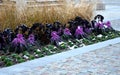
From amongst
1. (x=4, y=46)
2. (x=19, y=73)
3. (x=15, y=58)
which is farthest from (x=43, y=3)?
(x=19, y=73)

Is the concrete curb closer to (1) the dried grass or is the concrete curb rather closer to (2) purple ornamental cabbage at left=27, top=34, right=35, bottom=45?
(2) purple ornamental cabbage at left=27, top=34, right=35, bottom=45

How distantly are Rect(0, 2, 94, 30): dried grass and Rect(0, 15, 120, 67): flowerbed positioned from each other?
0.89 feet

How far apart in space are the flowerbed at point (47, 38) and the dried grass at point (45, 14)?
10.7 inches

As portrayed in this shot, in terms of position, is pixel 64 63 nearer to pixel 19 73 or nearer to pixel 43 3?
pixel 19 73

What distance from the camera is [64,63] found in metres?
6.21

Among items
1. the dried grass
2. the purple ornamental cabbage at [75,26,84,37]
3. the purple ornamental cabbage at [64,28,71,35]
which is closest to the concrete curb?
the purple ornamental cabbage at [75,26,84,37]

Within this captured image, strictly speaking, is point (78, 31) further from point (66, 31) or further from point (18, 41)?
point (18, 41)

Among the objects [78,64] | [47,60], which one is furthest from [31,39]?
[78,64]

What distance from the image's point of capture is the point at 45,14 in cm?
839

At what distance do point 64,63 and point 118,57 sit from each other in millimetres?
1233

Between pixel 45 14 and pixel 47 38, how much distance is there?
767mm

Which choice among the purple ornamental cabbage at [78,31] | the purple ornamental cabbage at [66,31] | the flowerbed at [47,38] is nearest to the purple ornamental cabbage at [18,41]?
the flowerbed at [47,38]

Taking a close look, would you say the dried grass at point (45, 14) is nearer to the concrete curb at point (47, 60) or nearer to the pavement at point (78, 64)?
the concrete curb at point (47, 60)

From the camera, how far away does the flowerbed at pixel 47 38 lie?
684cm
